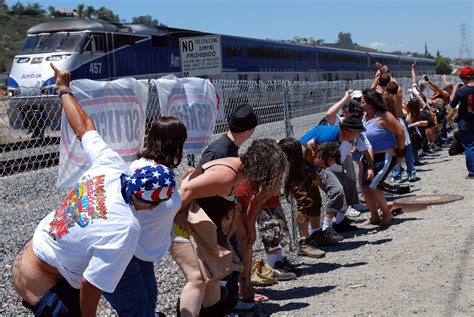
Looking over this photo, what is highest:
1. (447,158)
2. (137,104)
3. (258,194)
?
(137,104)

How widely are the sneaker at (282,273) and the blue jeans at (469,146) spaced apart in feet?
20.4

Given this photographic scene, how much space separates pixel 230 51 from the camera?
1232 inches

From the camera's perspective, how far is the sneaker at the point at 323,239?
8.11m

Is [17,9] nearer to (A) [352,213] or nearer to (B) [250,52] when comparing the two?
(B) [250,52]

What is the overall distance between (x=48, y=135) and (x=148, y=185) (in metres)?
3.90

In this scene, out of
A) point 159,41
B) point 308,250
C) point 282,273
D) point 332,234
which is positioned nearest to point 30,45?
point 159,41

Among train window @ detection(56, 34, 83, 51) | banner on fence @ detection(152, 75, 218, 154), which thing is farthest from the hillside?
banner on fence @ detection(152, 75, 218, 154)

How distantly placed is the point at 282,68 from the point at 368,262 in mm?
31678

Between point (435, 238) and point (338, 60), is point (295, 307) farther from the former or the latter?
point (338, 60)

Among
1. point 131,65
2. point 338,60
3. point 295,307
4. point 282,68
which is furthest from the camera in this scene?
point 338,60

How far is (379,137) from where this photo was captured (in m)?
9.09

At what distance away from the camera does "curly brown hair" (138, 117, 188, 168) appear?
419 cm

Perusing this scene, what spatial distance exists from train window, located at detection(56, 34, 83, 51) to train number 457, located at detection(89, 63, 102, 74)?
30.6 inches

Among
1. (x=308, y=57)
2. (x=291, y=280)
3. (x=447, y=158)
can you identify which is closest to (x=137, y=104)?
(x=291, y=280)
